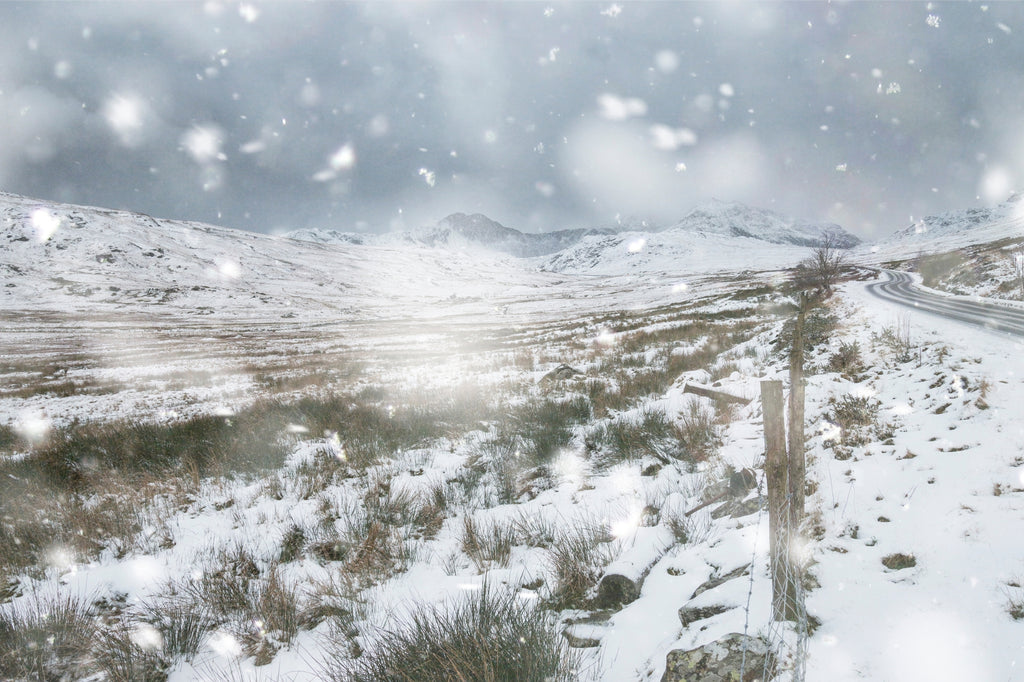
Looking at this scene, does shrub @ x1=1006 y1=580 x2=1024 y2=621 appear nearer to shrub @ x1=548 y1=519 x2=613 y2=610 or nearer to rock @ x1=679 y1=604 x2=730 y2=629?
rock @ x1=679 y1=604 x2=730 y2=629

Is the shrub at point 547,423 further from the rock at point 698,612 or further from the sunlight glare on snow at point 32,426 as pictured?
the sunlight glare on snow at point 32,426

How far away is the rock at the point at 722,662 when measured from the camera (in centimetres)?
216

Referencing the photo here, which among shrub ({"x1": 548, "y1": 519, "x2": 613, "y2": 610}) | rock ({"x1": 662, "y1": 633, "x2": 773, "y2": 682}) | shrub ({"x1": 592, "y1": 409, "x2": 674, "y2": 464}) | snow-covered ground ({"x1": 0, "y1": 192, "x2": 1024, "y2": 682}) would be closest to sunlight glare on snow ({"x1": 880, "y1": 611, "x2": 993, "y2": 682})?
snow-covered ground ({"x1": 0, "y1": 192, "x2": 1024, "y2": 682})

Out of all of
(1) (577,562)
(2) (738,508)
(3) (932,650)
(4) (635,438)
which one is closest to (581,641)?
(1) (577,562)

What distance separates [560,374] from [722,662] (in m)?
10.3

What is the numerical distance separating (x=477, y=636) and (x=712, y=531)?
7.63 feet

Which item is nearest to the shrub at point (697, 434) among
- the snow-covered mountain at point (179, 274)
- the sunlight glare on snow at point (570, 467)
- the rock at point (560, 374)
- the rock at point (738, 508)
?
the sunlight glare on snow at point (570, 467)

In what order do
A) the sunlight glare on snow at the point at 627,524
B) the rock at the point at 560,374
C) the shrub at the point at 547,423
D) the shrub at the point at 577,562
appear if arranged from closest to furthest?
the shrub at the point at 577,562
the sunlight glare on snow at the point at 627,524
the shrub at the point at 547,423
the rock at the point at 560,374

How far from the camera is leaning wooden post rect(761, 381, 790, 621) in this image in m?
2.41

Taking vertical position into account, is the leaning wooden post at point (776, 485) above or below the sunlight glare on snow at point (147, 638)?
above

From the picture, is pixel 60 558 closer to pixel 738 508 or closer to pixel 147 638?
pixel 147 638

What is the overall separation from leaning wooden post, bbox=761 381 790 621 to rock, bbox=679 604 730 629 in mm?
320

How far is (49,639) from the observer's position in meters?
3.03

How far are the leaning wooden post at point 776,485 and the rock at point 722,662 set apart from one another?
26 cm
